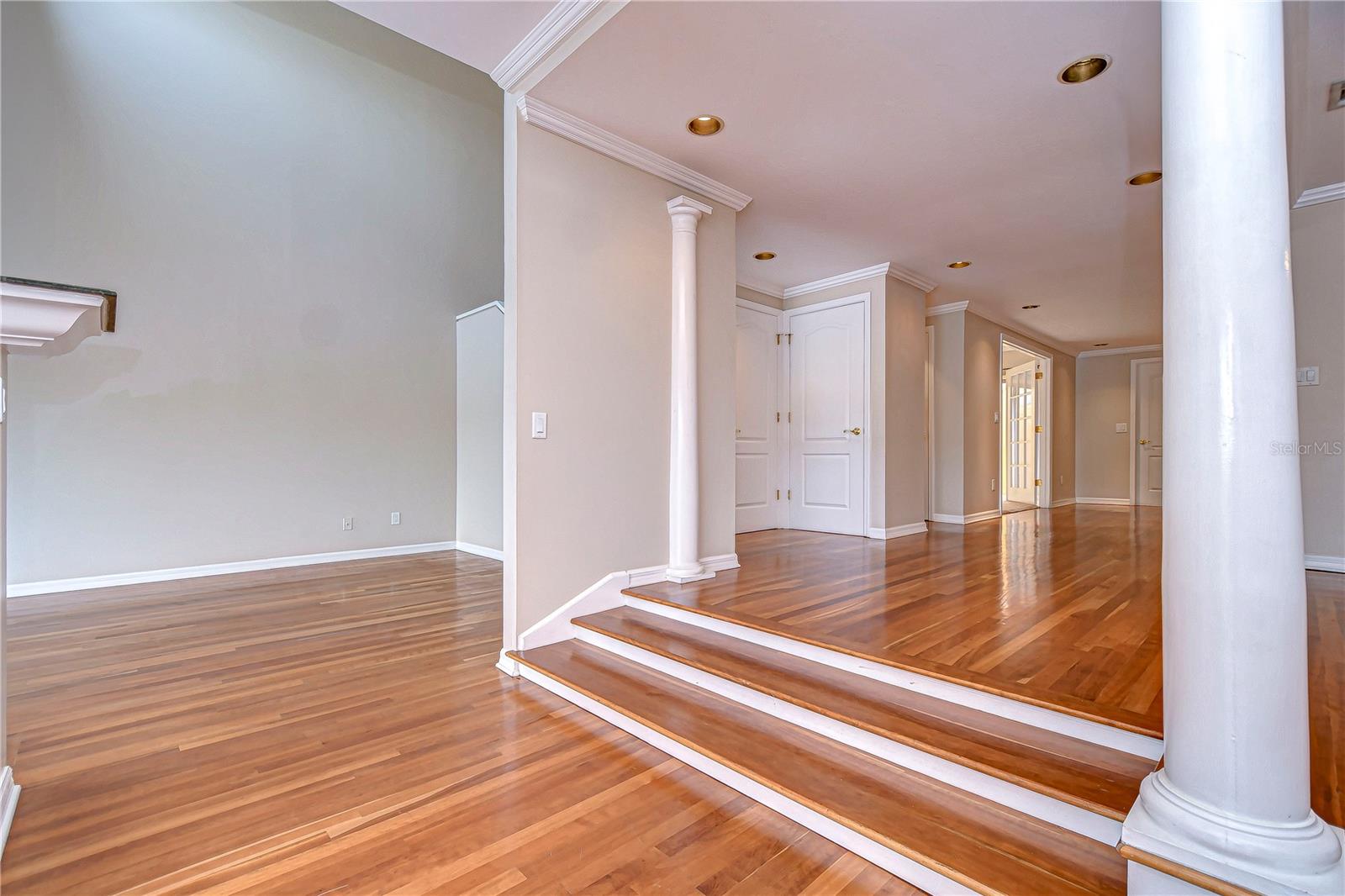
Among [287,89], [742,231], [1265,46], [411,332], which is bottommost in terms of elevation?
[1265,46]

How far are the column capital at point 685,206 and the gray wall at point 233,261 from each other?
3446 mm

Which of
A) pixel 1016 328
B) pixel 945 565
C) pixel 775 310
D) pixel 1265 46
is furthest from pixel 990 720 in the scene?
pixel 1016 328

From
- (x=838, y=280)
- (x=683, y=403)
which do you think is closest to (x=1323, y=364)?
(x=838, y=280)

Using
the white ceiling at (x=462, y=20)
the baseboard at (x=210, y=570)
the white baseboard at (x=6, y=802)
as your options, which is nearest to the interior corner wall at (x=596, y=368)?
the white ceiling at (x=462, y=20)

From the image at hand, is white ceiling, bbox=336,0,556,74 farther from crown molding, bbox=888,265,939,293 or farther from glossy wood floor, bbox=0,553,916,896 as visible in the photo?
crown molding, bbox=888,265,939,293

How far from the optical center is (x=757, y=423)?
595 cm

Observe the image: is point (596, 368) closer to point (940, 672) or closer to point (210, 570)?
point (940, 672)

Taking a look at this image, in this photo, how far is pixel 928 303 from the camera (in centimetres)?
653

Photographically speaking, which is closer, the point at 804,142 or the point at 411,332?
the point at 804,142

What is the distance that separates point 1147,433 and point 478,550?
31.3ft

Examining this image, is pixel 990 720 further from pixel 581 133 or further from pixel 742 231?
pixel 742 231

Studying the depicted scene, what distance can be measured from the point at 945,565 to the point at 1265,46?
11.1 feet

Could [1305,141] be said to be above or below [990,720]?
above

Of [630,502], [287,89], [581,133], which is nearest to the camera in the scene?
[581,133]
